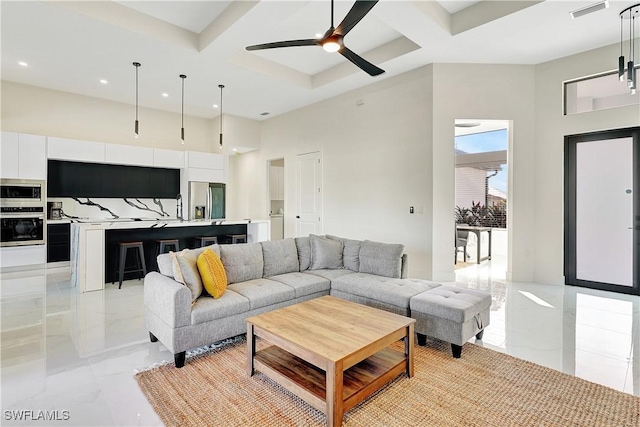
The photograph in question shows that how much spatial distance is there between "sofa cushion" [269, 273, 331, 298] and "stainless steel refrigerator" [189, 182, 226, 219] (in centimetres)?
463

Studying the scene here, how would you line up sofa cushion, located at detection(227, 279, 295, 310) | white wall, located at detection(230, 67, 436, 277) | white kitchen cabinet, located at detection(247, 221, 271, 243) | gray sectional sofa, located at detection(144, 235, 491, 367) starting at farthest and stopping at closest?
white kitchen cabinet, located at detection(247, 221, 271, 243)
white wall, located at detection(230, 67, 436, 277)
sofa cushion, located at detection(227, 279, 295, 310)
gray sectional sofa, located at detection(144, 235, 491, 367)

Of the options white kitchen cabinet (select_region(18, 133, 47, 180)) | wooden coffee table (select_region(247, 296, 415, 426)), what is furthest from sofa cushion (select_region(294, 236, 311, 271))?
white kitchen cabinet (select_region(18, 133, 47, 180))

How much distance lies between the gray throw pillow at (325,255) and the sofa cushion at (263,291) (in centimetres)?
80

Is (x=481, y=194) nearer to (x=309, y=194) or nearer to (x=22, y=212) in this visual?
(x=309, y=194)

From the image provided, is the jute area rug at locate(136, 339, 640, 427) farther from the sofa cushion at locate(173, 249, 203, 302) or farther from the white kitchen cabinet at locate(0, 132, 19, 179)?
the white kitchen cabinet at locate(0, 132, 19, 179)

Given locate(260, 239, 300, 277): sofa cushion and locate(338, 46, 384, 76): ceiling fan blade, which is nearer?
locate(338, 46, 384, 76): ceiling fan blade

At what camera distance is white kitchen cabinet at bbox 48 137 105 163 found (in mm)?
5812

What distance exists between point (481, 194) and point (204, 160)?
6.94 m

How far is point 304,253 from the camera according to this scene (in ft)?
13.4

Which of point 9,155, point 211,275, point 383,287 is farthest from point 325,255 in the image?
point 9,155

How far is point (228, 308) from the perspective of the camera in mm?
2717

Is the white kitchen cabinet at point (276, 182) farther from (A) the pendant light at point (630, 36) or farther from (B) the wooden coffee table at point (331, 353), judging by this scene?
(A) the pendant light at point (630, 36)

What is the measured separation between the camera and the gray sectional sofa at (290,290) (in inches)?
100.0

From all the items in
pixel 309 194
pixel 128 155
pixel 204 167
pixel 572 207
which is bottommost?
pixel 572 207
